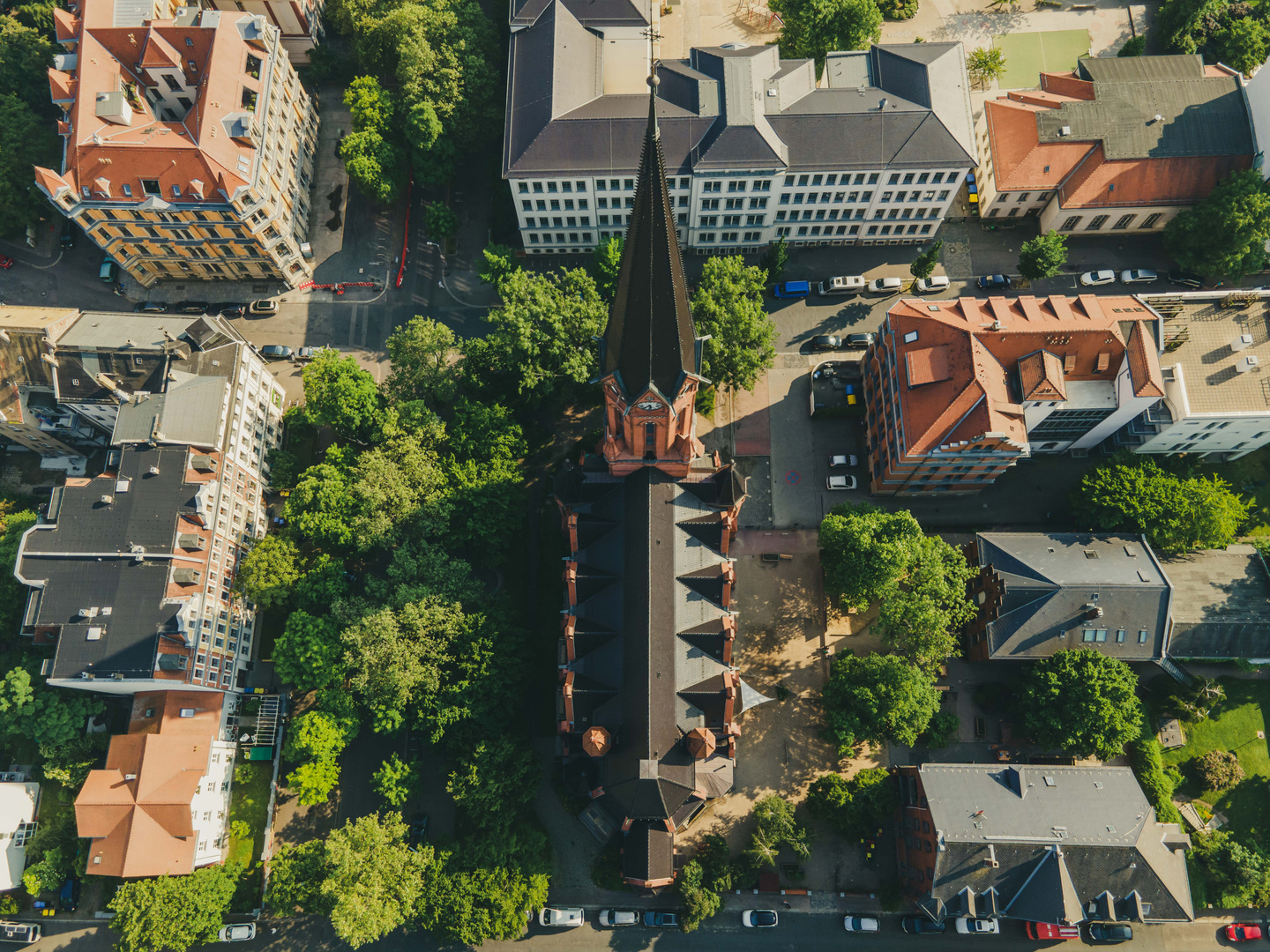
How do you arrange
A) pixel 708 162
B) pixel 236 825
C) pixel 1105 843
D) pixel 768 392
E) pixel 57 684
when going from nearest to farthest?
pixel 1105 843
pixel 57 684
pixel 236 825
pixel 708 162
pixel 768 392

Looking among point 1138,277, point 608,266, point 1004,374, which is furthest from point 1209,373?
point 608,266

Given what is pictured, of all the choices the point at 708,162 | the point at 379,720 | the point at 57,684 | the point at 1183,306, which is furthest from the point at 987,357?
the point at 57,684

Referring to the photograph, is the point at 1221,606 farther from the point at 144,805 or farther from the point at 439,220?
the point at 144,805

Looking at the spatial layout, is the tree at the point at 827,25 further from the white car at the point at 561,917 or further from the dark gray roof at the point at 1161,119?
the white car at the point at 561,917

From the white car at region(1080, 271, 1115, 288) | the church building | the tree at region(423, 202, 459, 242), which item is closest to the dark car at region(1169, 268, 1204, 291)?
the white car at region(1080, 271, 1115, 288)

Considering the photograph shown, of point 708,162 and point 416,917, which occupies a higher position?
point 708,162

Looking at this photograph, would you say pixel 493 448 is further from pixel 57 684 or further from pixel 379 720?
pixel 57 684

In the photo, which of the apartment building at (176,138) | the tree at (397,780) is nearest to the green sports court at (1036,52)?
the apartment building at (176,138)
